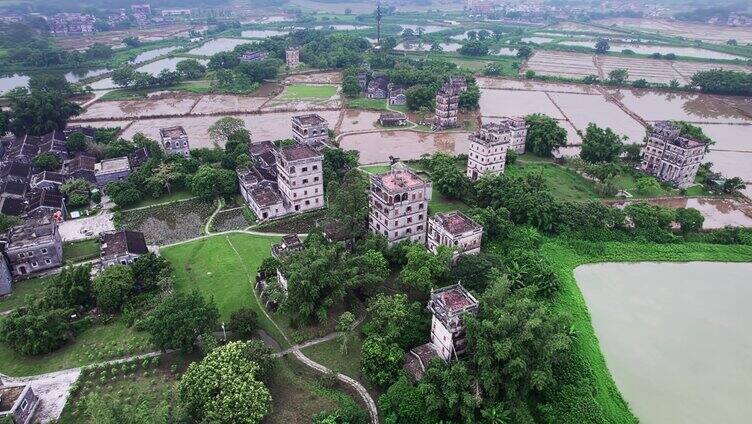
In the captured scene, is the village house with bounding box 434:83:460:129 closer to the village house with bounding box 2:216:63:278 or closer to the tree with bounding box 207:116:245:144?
the tree with bounding box 207:116:245:144

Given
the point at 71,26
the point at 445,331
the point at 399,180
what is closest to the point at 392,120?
the point at 399,180

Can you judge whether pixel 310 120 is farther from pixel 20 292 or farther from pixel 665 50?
pixel 665 50

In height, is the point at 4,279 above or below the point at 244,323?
below

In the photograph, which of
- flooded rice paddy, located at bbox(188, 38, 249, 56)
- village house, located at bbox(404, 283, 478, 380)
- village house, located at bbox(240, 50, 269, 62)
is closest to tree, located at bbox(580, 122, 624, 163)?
village house, located at bbox(404, 283, 478, 380)

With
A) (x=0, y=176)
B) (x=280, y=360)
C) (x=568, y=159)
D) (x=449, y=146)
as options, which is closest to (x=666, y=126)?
(x=568, y=159)

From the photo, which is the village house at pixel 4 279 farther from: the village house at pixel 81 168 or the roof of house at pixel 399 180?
the roof of house at pixel 399 180

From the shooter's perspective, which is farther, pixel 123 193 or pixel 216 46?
pixel 216 46

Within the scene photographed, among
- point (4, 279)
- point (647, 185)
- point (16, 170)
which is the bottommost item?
point (4, 279)
